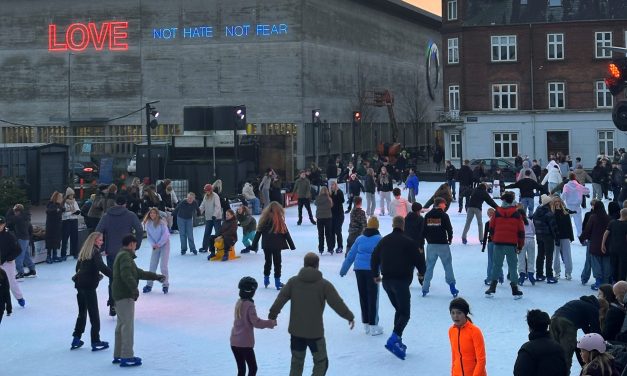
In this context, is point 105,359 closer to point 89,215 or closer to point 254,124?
point 89,215

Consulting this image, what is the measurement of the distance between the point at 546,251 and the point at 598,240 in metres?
1.40

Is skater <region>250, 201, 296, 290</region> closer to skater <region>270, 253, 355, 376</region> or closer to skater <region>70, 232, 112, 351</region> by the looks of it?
skater <region>70, 232, 112, 351</region>

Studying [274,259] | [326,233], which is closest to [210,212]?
[326,233]

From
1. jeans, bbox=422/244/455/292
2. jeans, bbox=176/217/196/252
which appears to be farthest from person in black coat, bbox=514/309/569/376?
jeans, bbox=176/217/196/252

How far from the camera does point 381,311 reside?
54.6ft

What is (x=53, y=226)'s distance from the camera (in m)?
23.2

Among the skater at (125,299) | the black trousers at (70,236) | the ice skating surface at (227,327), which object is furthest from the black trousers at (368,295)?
the black trousers at (70,236)

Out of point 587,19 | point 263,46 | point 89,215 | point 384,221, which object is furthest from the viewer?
point 263,46

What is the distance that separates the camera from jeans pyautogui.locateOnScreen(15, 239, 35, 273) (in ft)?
68.0

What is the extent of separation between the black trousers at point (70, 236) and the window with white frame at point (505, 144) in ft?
132

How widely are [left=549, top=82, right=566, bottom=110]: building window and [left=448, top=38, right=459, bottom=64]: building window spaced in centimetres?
568

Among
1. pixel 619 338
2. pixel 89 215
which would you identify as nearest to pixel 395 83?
pixel 89 215

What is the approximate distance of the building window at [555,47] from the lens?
6069 cm

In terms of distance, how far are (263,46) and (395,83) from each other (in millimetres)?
22425
